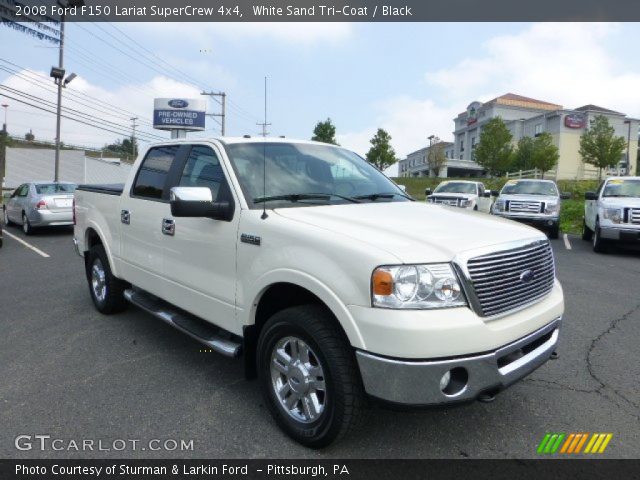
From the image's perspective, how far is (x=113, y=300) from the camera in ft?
18.1

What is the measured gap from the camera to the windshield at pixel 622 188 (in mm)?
11695

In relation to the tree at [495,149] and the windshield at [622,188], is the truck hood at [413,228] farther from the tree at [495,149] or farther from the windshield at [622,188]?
the tree at [495,149]

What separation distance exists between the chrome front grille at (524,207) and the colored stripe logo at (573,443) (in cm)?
1167

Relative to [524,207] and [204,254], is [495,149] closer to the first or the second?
[524,207]

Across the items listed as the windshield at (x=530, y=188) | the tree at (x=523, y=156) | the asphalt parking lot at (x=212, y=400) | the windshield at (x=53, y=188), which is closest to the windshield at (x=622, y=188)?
the windshield at (x=530, y=188)

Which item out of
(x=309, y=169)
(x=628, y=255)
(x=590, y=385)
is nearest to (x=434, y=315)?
(x=309, y=169)

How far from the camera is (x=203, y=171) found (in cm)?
402

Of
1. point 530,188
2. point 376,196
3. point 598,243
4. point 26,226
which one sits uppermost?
point 530,188

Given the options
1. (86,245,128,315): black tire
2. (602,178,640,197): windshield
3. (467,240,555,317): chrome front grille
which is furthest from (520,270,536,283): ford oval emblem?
(602,178,640,197): windshield

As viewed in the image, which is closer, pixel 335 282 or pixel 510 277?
pixel 335 282

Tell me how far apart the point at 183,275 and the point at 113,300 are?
6.47 ft

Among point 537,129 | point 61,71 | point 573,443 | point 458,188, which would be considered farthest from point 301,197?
point 537,129

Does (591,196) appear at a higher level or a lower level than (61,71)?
lower

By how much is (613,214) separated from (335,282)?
1049 centimetres
